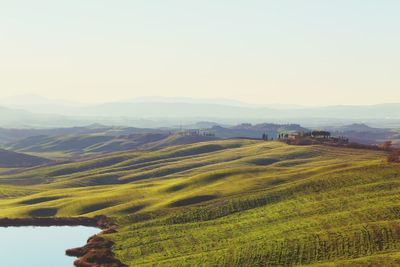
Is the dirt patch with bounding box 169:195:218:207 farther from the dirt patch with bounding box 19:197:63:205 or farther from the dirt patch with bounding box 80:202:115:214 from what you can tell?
the dirt patch with bounding box 19:197:63:205

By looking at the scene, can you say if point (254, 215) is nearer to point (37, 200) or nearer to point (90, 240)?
point (90, 240)

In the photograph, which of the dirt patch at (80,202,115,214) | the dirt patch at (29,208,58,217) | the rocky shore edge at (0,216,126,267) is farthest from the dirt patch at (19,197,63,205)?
the rocky shore edge at (0,216,126,267)

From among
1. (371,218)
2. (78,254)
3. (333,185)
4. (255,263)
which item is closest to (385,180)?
(333,185)

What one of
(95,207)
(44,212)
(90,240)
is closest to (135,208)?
(95,207)

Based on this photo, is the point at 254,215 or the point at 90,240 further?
the point at 254,215

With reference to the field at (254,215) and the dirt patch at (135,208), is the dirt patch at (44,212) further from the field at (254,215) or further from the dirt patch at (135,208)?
the dirt patch at (135,208)

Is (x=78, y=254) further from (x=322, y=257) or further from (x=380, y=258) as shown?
(x=380, y=258)

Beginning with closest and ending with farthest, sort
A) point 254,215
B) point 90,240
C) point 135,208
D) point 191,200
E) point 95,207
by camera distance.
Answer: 1. point 90,240
2. point 254,215
3. point 191,200
4. point 135,208
5. point 95,207

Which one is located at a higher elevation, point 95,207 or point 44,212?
point 95,207
